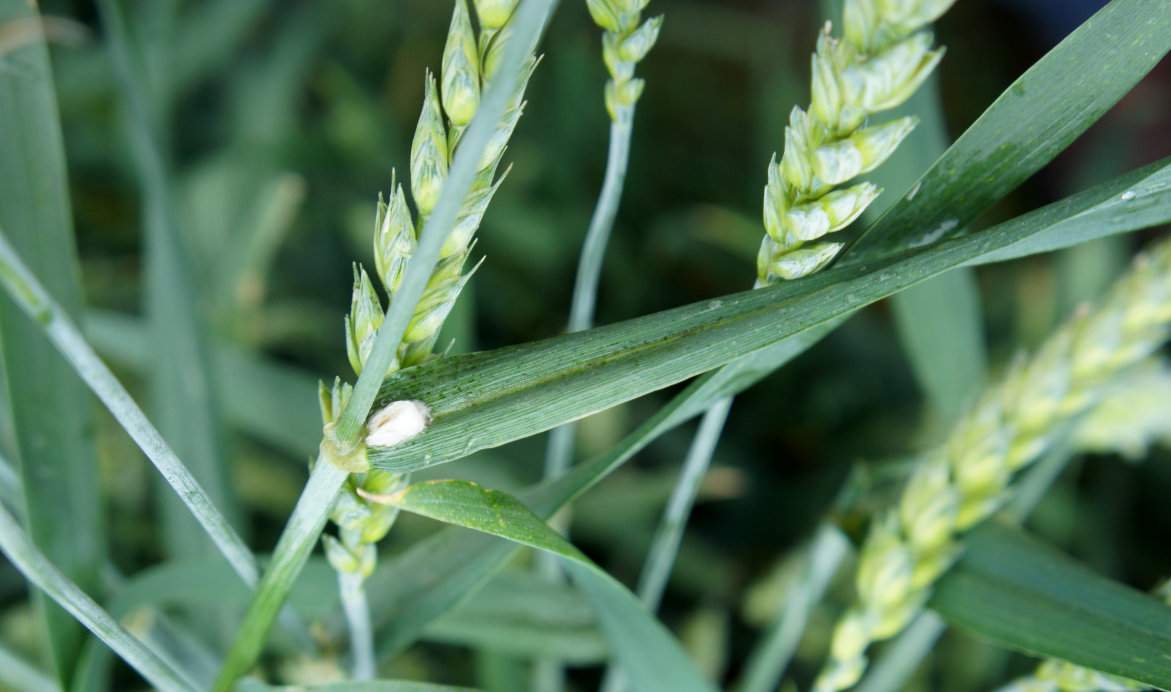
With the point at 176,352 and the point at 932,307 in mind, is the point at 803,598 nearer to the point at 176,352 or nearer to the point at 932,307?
the point at 932,307

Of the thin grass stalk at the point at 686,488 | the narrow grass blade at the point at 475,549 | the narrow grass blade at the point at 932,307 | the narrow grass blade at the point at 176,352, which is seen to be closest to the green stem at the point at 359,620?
the narrow grass blade at the point at 475,549

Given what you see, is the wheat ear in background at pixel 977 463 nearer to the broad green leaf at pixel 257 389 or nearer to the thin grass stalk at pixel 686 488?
the thin grass stalk at pixel 686 488

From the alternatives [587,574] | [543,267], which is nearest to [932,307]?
[587,574]

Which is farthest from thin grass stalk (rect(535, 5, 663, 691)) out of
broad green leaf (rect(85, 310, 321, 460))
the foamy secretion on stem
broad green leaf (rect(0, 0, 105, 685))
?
broad green leaf (rect(85, 310, 321, 460))

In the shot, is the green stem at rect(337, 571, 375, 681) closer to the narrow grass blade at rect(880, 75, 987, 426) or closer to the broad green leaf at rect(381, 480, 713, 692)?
the broad green leaf at rect(381, 480, 713, 692)

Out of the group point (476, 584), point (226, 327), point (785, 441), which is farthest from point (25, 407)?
point (785, 441)

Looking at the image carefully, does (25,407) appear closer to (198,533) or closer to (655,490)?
(198,533)

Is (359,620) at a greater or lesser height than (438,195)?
lesser
